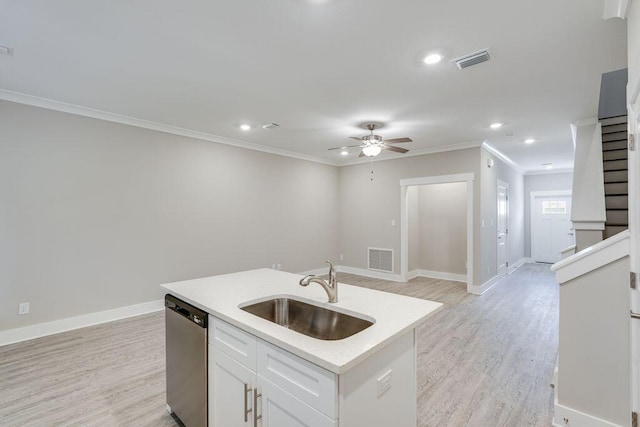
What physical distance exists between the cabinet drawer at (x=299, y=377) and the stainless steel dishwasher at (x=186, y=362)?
0.58 meters

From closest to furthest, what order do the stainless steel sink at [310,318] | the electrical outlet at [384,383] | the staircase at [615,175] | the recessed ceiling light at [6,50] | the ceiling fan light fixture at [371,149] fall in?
1. the electrical outlet at [384,383]
2. the stainless steel sink at [310,318]
3. the recessed ceiling light at [6,50]
4. the staircase at [615,175]
5. the ceiling fan light fixture at [371,149]

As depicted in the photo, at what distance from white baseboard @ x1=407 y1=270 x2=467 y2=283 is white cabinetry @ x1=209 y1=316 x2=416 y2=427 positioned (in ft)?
17.7

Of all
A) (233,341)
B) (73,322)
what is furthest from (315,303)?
(73,322)

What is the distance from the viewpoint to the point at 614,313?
73.2 inches

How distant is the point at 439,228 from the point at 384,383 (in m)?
6.06

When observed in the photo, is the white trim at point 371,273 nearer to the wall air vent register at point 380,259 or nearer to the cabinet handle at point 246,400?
the wall air vent register at point 380,259

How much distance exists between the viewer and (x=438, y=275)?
6.72 m

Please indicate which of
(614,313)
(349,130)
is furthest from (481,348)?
(349,130)

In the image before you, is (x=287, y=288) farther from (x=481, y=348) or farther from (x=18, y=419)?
(x=481, y=348)

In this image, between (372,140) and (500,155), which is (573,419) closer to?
(372,140)

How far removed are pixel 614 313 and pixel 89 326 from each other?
16.8 ft

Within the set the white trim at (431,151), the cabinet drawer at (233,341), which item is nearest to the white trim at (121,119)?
the white trim at (431,151)

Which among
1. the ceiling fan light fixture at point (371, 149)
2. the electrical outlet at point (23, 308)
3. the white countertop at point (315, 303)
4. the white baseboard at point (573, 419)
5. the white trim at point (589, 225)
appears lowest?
the white baseboard at point (573, 419)

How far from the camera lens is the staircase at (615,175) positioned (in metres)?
3.38
